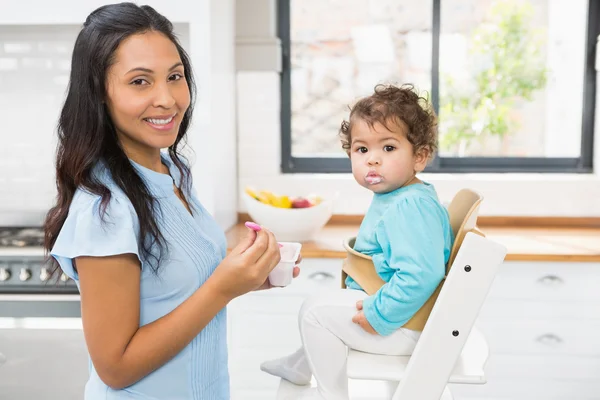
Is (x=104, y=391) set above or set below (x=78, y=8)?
below

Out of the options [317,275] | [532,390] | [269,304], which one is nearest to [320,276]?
[317,275]

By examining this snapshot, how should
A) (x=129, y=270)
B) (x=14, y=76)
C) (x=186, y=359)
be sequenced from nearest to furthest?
(x=129, y=270) → (x=186, y=359) → (x=14, y=76)

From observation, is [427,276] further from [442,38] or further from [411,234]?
[442,38]

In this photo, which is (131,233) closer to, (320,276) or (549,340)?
(320,276)

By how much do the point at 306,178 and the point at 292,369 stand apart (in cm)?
Result: 181

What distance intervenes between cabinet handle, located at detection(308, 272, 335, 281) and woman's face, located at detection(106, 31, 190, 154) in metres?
1.50

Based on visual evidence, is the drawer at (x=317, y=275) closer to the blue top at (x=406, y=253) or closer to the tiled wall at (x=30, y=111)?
the tiled wall at (x=30, y=111)

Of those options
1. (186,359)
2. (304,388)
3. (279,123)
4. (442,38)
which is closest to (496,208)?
(442,38)

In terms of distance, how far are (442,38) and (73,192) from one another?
2534 millimetres

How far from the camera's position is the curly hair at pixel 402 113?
1.48 m

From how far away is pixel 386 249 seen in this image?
1452mm

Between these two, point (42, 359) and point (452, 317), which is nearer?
point (452, 317)

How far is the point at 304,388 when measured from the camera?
1548mm

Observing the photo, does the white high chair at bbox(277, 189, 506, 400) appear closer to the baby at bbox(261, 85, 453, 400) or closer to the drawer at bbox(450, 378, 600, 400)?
the baby at bbox(261, 85, 453, 400)
